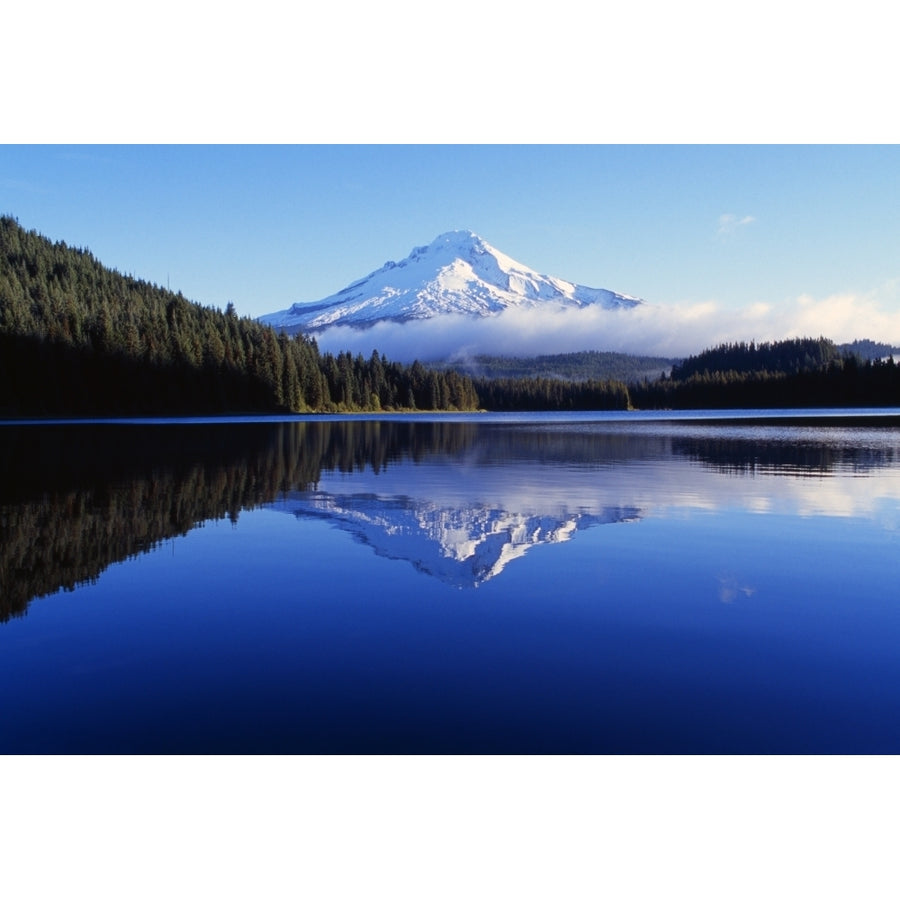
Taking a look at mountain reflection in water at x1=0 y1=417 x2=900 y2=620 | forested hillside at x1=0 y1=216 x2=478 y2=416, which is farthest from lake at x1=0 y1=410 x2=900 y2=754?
forested hillside at x1=0 y1=216 x2=478 y2=416

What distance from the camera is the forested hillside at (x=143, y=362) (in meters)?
111

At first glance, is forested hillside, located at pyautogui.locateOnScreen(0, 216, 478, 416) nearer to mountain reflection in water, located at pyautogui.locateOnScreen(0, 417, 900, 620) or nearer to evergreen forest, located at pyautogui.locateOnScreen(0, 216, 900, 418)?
evergreen forest, located at pyautogui.locateOnScreen(0, 216, 900, 418)

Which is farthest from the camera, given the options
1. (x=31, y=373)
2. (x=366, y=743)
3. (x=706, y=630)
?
(x=31, y=373)

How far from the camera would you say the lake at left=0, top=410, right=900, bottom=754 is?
24.3ft

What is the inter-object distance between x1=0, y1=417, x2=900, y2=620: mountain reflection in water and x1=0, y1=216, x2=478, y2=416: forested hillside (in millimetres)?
72780

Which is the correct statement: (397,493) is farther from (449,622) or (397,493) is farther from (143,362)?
(143,362)

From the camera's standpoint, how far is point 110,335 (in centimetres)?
11944

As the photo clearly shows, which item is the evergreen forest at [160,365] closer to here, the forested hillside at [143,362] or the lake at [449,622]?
the forested hillside at [143,362]

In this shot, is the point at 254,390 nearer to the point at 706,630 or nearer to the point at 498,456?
the point at 498,456

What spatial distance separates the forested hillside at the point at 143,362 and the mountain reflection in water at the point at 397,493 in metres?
72.8

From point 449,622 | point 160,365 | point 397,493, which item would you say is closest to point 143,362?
point 160,365

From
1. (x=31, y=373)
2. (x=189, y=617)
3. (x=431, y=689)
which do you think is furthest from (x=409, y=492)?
(x=31, y=373)

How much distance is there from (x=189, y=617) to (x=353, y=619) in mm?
2413

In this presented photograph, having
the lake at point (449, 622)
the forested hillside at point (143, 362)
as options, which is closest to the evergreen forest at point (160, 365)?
the forested hillside at point (143, 362)
